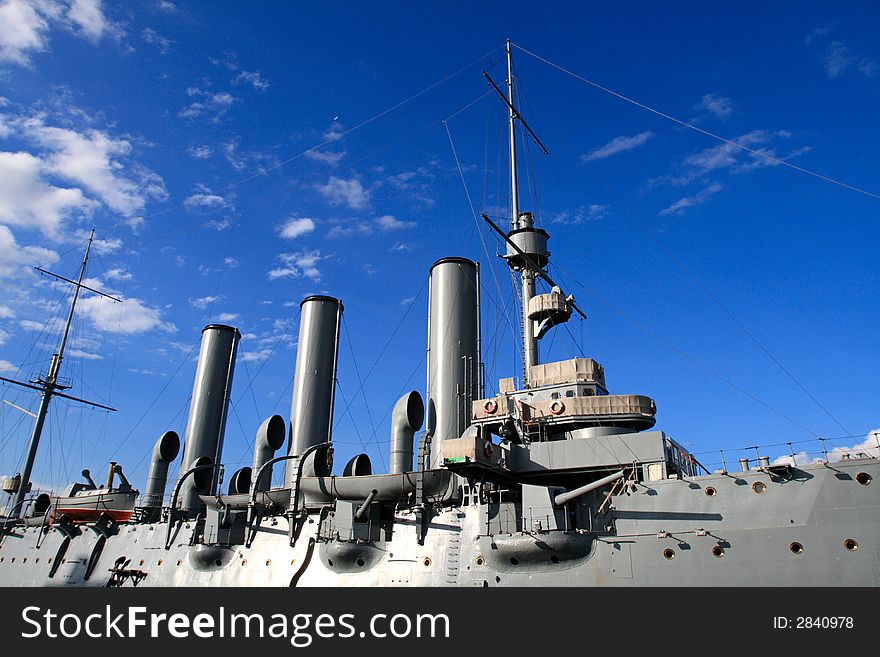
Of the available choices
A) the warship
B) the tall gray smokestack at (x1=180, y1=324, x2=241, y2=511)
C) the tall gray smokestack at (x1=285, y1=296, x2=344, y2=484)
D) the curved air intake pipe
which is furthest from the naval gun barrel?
the curved air intake pipe

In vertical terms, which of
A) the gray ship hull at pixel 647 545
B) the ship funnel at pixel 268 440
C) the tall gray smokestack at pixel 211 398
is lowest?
the gray ship hull at pixel 647 545

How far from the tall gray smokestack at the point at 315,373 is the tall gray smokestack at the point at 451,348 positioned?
6.70 m

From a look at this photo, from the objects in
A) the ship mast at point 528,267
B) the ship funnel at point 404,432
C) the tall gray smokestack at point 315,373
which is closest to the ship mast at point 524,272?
the ship mast at point 528,267

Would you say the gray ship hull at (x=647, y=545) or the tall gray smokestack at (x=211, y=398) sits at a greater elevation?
the tall gray smokestack at (x=211, y=398)

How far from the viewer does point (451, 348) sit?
2211 centimetres

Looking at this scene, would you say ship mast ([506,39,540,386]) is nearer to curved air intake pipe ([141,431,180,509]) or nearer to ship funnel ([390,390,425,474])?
ship funnel ([390,390,425,474])

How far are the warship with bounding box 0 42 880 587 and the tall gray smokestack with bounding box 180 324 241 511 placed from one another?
1.01 m

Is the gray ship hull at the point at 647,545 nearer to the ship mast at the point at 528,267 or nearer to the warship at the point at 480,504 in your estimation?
the warship at the point at 480,504

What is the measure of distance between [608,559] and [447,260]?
45.1 ft

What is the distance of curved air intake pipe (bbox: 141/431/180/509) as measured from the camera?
26.3 metres

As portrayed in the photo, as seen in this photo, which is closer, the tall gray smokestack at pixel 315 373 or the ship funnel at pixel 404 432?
the ship funnel at pixel 404 432

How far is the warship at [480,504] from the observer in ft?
40.9
